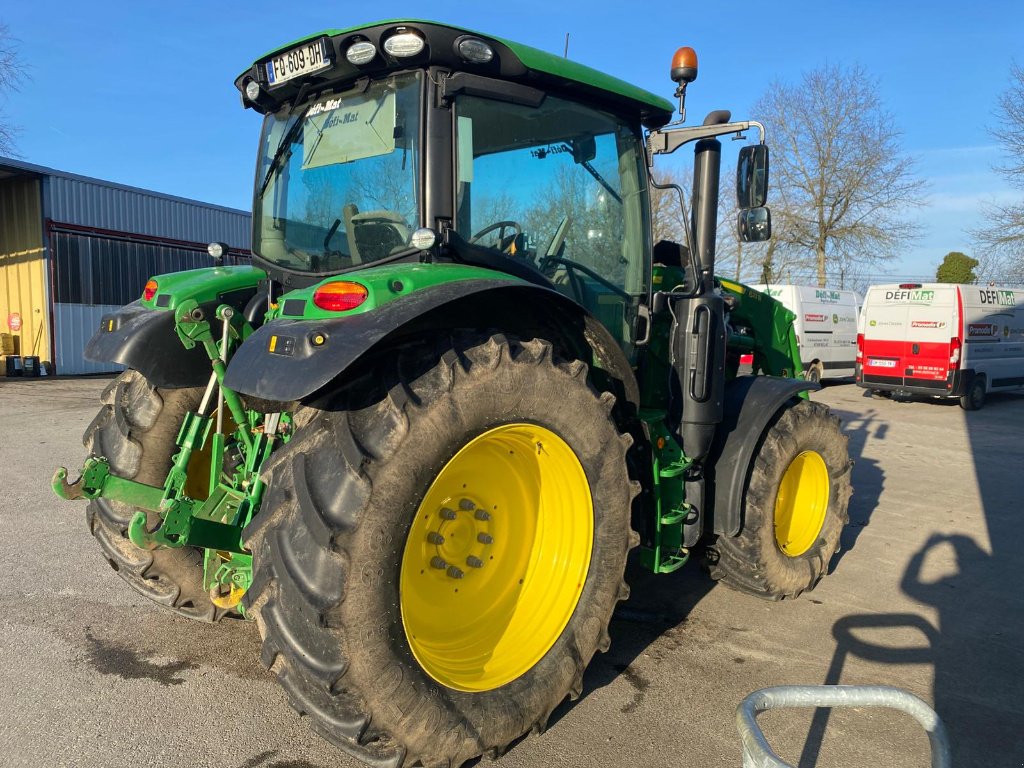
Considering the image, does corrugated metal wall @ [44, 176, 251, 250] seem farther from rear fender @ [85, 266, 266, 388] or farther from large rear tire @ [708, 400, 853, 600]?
large rear tire @ [708, 400, 853, 600]

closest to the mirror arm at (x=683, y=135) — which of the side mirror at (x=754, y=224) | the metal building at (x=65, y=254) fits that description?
the side mirror at (x=754, y=224)

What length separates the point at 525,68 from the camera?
297 centimetres

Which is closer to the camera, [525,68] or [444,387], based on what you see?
[444,387]

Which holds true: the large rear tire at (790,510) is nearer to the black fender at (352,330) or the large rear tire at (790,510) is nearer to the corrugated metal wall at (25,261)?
the black fender at (352,330)

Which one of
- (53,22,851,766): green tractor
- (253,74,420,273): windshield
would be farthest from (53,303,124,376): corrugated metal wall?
(53,22,851,766): green tractor

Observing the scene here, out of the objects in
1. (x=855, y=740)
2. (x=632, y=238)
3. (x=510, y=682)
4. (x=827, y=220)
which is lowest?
(x=855, y=740)

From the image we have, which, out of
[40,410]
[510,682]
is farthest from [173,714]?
[40,410]

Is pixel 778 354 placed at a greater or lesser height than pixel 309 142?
lesser

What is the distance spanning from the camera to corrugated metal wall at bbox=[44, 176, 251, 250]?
17.3m

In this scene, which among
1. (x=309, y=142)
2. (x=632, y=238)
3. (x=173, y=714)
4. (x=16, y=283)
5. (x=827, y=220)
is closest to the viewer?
(x=173, y=714)

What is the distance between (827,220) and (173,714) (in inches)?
1140

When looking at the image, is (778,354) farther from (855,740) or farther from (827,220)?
(827,220)

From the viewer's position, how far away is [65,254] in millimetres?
17297

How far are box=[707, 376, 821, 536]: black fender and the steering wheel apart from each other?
5.36 feet
